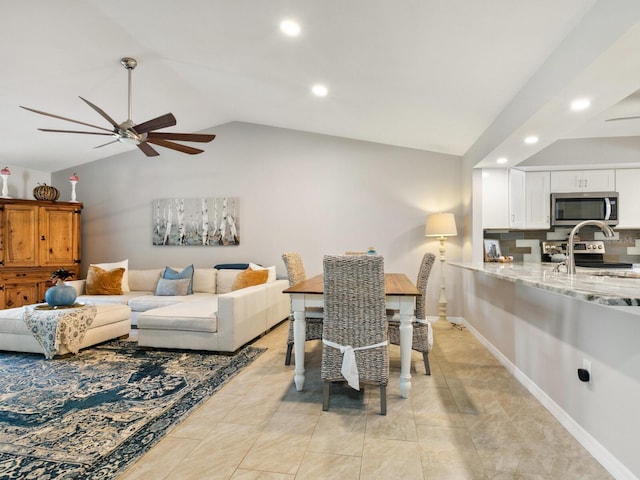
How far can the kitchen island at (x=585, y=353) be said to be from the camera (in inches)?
61.4

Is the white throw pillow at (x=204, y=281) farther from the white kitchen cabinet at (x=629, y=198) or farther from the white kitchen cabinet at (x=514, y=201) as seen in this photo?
the white kitchen cabinet at (x=629, y=198)

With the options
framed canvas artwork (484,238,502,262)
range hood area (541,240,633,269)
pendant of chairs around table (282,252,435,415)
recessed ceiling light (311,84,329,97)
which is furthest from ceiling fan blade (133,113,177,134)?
range hood area (541,240,633,269)

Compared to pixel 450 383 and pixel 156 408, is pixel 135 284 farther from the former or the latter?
pixel 450 383

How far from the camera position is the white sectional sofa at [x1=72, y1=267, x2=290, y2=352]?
3.46m

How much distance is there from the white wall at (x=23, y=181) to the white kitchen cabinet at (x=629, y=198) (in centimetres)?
825

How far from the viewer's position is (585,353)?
6.31 ft

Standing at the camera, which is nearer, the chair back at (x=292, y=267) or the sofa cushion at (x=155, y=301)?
the chair back at (x=292, y=267)

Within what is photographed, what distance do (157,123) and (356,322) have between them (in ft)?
7.88

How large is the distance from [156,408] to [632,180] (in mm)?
5435

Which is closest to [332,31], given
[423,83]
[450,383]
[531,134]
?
[423,83]

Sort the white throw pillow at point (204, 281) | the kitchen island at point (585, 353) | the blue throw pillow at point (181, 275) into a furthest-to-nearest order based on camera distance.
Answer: the white throw pillow at point (204, 281) → the blue throw pillow at point (181, 275) → the kitchen island at point (585, 353)

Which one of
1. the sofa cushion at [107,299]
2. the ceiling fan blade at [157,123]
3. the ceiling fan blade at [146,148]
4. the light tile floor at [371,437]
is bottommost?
the light tile floor at [371,437]

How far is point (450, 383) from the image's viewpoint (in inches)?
109

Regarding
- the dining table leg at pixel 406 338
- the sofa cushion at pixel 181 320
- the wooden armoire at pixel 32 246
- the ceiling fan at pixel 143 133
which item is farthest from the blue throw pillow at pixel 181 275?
the dining table leg at pixel 406 338
